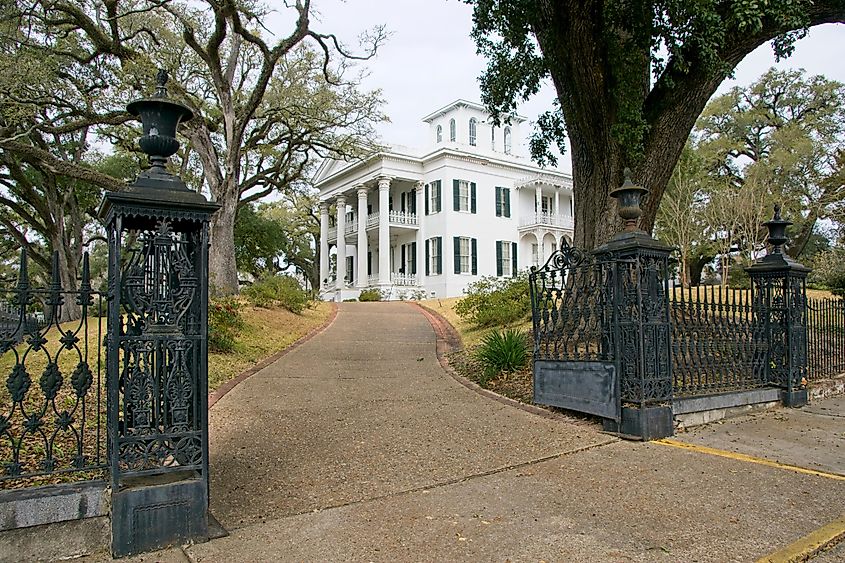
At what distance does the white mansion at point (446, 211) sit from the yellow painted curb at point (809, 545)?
26630 mm

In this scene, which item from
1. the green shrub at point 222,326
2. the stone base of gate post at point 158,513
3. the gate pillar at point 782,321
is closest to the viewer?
the stone base of gate post at point 158,513

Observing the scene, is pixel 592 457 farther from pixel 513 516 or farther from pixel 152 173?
pixel 152 173

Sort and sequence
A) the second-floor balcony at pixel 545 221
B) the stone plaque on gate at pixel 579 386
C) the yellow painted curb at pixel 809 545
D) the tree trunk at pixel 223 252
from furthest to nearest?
the second-floor balcony at pixel 545 221, the tree trunk at pixel 223 252, the stone plaque on gate at pixel 579 386, the yellow painted curb at pixel 809 545

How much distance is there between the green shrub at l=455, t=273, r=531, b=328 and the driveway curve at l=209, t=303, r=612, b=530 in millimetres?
4316

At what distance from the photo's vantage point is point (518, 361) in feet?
31.2

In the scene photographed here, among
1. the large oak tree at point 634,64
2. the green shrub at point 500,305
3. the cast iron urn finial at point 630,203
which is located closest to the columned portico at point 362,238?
the green shrub at point 500,305

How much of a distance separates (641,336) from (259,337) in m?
9.86

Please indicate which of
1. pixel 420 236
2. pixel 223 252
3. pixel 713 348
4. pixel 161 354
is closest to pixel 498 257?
pixel 420 236

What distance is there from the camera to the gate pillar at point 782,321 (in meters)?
8.22

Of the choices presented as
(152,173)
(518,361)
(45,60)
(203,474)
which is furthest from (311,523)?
(45,60)

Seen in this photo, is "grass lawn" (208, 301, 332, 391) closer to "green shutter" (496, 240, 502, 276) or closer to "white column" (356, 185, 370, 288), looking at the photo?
"white column" (356, 185, 370, 288)

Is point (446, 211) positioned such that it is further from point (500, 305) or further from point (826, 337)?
point (826, 337)

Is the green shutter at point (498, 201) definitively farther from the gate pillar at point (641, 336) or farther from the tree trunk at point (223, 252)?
the gate pillar at point (641, 336)

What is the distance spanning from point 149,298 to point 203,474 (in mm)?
1209
